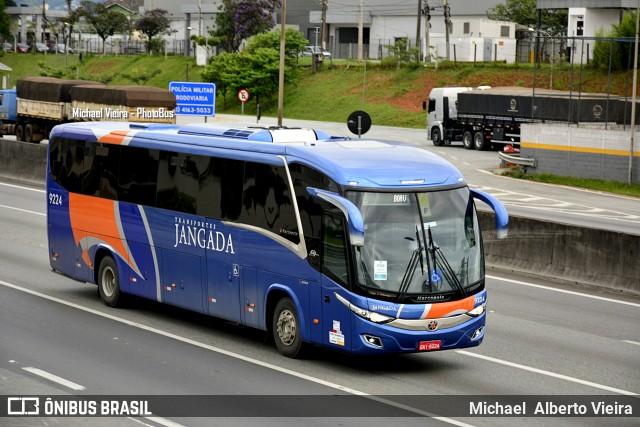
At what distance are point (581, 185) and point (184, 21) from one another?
86.6 meters

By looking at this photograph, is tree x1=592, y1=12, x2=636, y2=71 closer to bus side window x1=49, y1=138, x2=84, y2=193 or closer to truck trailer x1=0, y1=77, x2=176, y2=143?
truck trailer x1=0, y1=77, x2=176, y2=143

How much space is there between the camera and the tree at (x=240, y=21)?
101438 millimetres

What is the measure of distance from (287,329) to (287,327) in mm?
26

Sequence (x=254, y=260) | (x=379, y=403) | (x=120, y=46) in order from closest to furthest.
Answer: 1. (x=379, y=403)
2. (x=254, y=260)
3. (x=120, y=46)

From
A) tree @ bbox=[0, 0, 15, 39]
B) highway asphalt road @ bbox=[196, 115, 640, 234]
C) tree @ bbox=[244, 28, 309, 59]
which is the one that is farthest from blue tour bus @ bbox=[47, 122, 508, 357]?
tree @ bbox=[0, 0, 15, 39]

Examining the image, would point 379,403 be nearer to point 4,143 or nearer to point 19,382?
point 19,382

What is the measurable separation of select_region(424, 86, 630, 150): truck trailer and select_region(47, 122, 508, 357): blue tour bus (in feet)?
104

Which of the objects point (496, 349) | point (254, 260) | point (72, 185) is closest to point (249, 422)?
point (254, 260)

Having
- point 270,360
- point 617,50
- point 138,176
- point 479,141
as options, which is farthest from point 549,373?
point 617,50

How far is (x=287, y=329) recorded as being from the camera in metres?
14.7

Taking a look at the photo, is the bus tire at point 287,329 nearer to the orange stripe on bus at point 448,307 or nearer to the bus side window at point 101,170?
the orange stripe on bus at point 448,307

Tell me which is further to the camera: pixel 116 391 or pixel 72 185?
pixel 72 185

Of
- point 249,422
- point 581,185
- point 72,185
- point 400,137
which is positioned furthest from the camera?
point 400,137

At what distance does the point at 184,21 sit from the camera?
126062mm
